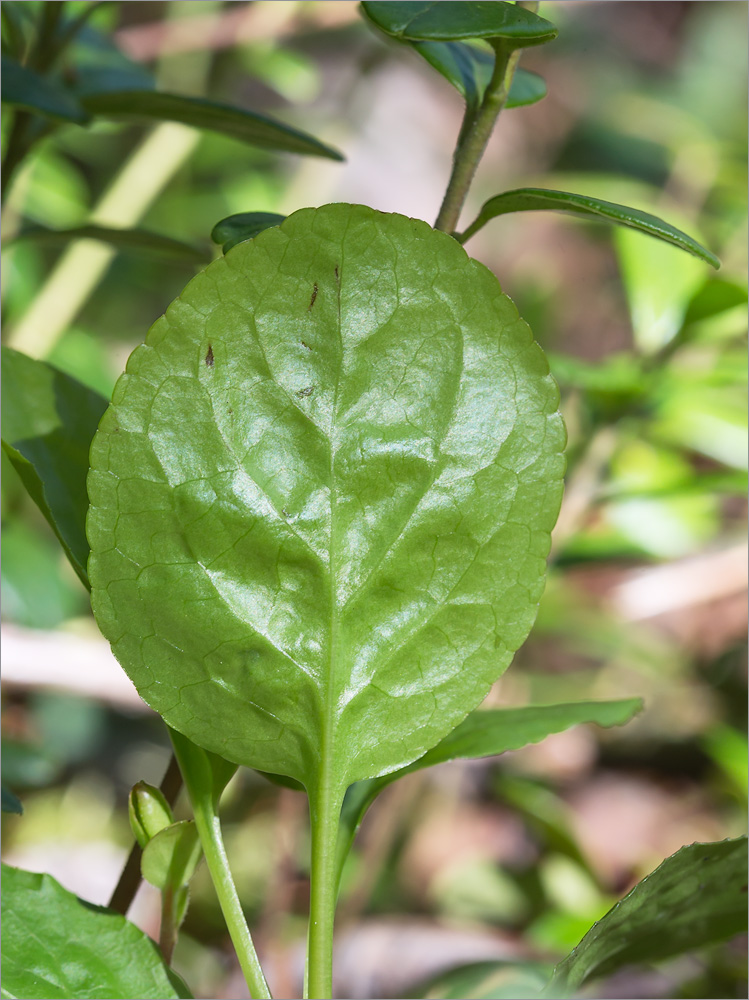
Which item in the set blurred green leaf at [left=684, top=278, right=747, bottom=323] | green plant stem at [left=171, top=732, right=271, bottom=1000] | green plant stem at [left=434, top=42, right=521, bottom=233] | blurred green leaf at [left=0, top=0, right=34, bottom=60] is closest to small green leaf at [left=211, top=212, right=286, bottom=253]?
green plant stem at [left=434, top=42, right=521, bottom=233]

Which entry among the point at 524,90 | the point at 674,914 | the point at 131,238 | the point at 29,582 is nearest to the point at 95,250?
the point at 29,582

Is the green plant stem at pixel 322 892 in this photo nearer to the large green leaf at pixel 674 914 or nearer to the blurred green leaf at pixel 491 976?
the large green leaf at pixel 674 914

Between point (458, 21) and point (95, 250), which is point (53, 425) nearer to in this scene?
point (458, 21)

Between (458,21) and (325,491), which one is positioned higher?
(458,21)

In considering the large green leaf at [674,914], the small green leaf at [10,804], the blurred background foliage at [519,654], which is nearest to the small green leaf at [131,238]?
the blurred background foliage at [519,654]

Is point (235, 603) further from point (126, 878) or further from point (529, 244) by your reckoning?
point (529, 244)

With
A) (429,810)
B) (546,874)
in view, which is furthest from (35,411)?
(429,810)
